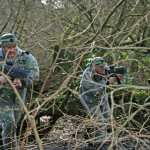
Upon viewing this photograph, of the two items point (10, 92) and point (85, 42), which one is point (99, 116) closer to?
point (10, 92)

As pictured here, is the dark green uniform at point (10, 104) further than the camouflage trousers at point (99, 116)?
Yes

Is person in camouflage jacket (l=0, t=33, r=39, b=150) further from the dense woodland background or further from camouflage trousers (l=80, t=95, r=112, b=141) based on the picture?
camouflage trousers (l=80, t=95, r=112, b=141)

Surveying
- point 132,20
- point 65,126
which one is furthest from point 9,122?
point 132,20

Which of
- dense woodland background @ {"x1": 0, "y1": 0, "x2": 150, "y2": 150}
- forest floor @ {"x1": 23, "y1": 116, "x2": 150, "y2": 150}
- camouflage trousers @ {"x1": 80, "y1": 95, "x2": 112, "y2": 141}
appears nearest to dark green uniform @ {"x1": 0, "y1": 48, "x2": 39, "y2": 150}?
dense woodland background @ {"x1": 0, "y1": 0, "x2": 150, "y2": 150}

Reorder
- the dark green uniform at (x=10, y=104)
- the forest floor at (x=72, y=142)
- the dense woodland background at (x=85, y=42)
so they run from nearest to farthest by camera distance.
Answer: the forest floor at (x=72, y=142) → the dense woodland background at (x=85, y=42) → the dark green uniform at (x=10, y=104)

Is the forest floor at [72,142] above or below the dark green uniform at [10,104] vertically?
below

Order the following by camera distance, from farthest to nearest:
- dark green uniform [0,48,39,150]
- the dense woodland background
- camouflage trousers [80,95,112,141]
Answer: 1. dark green uniform [0,48,39,150]
2. the dense woodland background
3. camouflage trousers [80,95,112,141]

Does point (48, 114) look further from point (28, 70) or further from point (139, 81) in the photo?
point (139, 81)

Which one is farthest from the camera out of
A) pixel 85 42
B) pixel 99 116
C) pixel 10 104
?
pixel 85 42

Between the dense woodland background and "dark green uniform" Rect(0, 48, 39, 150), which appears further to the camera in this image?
"dark green uniform" Rect(0, 48, 39, 150)

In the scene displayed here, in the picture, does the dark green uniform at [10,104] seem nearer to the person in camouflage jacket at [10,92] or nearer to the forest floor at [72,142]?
the person in camouflage jacket at [10,92]

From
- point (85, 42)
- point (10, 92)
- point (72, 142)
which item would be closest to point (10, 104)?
point (10, 92)

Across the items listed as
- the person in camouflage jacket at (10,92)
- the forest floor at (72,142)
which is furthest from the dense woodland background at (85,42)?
the person in camouflage jacket at (10,92)

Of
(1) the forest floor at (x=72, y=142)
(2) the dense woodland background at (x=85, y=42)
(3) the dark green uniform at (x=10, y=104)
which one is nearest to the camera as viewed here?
(1) the forest floor at (x=72, y=142)
